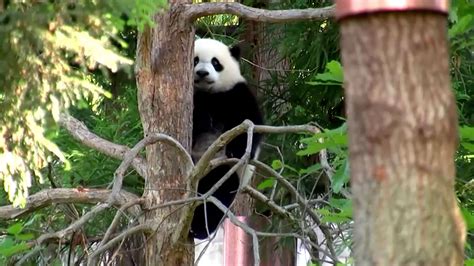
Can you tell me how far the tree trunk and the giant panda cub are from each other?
1.02 meters

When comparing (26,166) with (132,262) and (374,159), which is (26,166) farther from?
(132,262)

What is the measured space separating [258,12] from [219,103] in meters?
1.74

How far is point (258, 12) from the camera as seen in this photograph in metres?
3.93

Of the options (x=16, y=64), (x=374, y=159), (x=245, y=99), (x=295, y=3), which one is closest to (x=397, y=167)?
(x=374, y=159)

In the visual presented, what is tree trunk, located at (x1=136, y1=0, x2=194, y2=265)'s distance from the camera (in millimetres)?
4027

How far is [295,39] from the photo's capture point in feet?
18.9

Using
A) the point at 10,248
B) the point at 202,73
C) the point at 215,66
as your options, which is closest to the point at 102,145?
the point at 10,248

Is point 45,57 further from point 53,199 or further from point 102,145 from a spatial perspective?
point 102,145

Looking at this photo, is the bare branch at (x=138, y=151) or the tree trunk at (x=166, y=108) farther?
the tree trunk at (x=166, y=108)

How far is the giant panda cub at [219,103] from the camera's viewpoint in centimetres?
523

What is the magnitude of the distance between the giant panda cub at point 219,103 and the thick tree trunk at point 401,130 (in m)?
3.63

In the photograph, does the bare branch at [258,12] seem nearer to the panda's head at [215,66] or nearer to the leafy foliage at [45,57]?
the panda's head at [215,66]

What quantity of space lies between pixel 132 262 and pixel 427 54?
472 centimetres

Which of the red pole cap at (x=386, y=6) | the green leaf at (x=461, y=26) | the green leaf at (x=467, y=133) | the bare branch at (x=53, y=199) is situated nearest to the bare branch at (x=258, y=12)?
the bare branch at (x=53, y=199)
